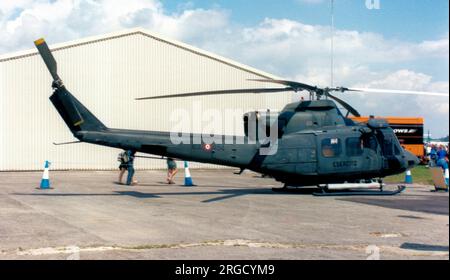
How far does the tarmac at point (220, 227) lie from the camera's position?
733cm

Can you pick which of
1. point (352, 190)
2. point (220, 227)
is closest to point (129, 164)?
point (352, 190)

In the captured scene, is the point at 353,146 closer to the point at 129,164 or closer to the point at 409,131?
the point at 129,164

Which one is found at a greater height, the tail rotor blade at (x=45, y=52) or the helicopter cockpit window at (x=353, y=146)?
the tail rotor blade at (x=45, y=52)

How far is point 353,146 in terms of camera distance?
1606cm

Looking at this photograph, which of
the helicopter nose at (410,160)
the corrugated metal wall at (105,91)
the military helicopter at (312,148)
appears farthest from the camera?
the corrugated metal wall at (105,91)

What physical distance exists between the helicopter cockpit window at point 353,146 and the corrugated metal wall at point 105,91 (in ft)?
61.3

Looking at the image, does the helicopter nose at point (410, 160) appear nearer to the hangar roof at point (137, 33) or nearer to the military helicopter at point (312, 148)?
the military helicopter at point (312, 148)

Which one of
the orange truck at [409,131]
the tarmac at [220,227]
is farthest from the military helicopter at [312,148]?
the orange truck at [409,131]

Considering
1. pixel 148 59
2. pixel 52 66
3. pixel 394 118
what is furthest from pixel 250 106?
pixel 52 66

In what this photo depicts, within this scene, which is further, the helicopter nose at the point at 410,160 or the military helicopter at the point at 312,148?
the helicopter nose at the point at 410,160

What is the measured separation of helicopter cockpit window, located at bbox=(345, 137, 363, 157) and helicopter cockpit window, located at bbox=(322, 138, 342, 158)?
261mm

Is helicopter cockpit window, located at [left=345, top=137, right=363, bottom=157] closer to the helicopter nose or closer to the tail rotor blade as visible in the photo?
the helicopter nose

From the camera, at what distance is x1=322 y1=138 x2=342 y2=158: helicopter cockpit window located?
16.0 meters

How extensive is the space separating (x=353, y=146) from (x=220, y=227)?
780 cm
